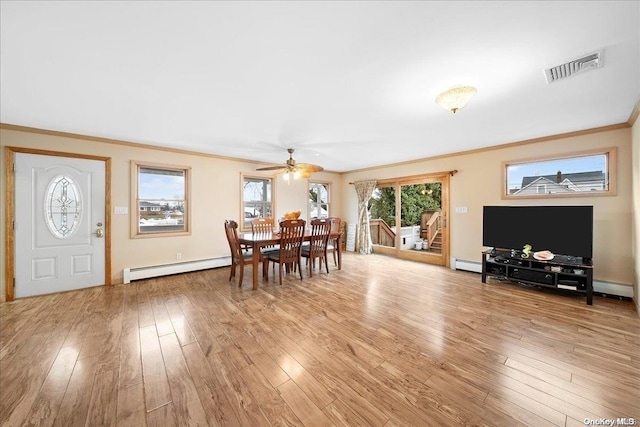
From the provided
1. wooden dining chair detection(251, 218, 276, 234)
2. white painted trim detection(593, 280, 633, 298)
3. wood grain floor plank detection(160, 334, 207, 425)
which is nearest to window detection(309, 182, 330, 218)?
wooden dining chair detection(251, 218, 276, 234)

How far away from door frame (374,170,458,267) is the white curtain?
0.24m

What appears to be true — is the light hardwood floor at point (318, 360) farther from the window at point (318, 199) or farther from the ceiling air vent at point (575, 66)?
the window at point (318, 199)

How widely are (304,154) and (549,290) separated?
4.62m

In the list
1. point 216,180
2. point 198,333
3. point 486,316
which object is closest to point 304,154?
point 216,180

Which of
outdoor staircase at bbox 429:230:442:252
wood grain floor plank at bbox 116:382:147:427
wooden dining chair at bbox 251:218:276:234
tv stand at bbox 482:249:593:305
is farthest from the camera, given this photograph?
outdoor staircase at bbox 429:230:442:252

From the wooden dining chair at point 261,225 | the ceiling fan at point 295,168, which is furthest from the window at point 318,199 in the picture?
the ceiling fan at point 295,168

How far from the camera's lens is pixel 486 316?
8.89 ft

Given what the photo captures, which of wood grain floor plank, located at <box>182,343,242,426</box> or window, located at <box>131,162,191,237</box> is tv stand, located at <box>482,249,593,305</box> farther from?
window, located at <box>131,162,191,237</box>

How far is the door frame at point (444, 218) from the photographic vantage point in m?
5.00

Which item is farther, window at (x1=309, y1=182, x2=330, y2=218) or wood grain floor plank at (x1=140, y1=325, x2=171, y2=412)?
window at (x1=309, y1=182, x2=330, y2=218)

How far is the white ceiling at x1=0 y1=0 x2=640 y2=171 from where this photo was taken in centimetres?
143

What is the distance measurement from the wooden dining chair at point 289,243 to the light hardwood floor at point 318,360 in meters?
0.74

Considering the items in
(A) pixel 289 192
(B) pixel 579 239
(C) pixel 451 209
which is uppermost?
(A) pixel 289 192

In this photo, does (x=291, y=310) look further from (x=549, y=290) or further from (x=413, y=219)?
(x=413, y=219)
